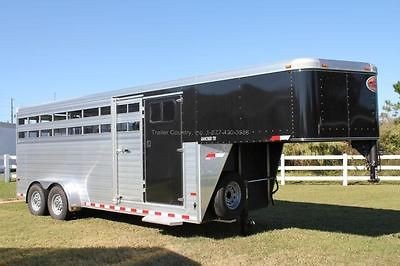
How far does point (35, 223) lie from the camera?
39.9ft

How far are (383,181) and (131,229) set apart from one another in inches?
530

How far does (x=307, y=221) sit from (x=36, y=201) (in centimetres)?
633

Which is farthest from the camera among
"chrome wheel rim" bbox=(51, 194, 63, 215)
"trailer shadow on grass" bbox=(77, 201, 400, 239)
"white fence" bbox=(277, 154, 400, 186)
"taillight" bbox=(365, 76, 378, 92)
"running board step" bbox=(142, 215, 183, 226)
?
"white fence" bbox=(277, 154, 400, 186)

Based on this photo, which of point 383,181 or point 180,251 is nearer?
point 180,251

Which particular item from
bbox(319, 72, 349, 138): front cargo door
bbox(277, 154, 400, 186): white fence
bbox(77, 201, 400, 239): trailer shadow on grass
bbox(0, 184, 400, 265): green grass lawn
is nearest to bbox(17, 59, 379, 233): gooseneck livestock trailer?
bbox(319, 72, 349, 138): front cargo door

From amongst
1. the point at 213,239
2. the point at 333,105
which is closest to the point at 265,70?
the point at 333,105

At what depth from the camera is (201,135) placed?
9656mm

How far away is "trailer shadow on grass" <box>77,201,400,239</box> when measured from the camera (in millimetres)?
10523

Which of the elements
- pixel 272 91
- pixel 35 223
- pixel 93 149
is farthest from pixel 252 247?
pixel 35 223

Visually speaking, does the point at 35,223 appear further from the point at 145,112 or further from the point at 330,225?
the point at 330,225

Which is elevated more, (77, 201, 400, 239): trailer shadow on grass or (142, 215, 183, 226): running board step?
(142, 215, 183, 226): running board step

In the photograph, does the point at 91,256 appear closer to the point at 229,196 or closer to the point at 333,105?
the point at 229,196

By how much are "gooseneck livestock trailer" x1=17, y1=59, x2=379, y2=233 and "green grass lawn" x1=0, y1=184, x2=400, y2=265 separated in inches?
19.1

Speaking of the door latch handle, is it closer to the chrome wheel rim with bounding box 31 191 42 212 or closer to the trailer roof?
the trailer roof
